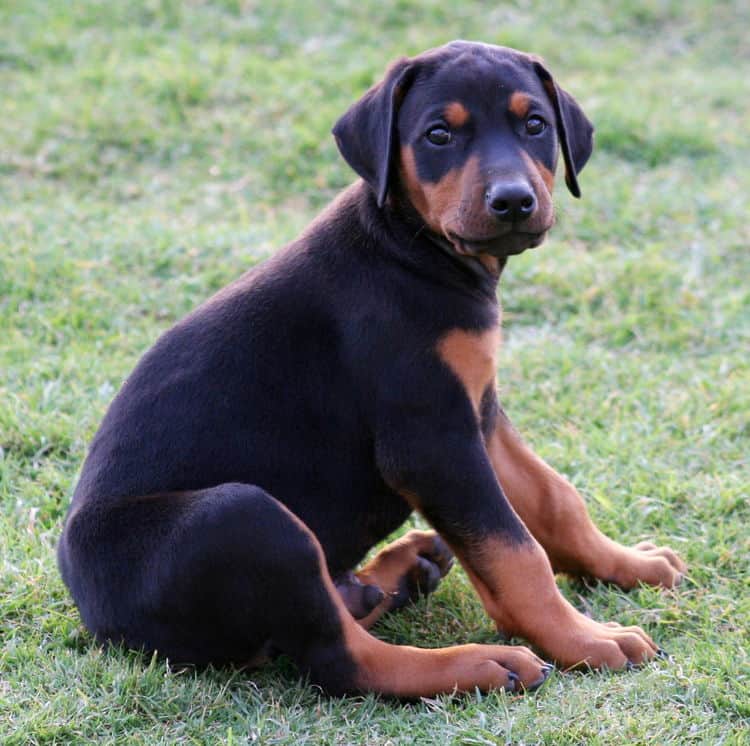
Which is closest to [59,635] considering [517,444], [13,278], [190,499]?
[190,499]

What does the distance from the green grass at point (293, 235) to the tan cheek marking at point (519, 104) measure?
1.32 m

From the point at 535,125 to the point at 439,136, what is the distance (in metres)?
0.36

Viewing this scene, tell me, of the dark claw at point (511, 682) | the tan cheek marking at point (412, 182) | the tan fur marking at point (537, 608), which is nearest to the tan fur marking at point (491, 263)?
the tan cheek marking at point (412, 182)

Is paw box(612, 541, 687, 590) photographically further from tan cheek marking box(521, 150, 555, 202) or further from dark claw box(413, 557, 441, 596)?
tan cheek marking box(521, 150, 555, 202)

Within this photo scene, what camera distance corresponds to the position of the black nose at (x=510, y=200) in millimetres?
4270

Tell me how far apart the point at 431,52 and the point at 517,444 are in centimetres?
157

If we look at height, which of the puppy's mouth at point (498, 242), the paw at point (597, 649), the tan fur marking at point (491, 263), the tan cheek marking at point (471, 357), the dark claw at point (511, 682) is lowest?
the dark claw at point (511, 682)

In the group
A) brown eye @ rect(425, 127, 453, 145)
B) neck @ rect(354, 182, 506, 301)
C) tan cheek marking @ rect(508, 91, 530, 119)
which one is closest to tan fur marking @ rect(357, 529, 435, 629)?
neck @ rect(354, 182, 506, 301)

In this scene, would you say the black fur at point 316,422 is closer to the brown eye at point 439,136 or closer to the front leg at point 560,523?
the brown eye at point 439,136

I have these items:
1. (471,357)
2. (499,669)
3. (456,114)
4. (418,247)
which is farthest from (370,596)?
(456,114)

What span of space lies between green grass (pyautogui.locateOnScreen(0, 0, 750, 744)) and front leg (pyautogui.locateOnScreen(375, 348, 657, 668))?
0.17m

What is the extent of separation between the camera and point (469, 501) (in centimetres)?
440

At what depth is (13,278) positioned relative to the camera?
25.8 ft

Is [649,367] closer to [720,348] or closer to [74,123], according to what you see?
[720,348]
